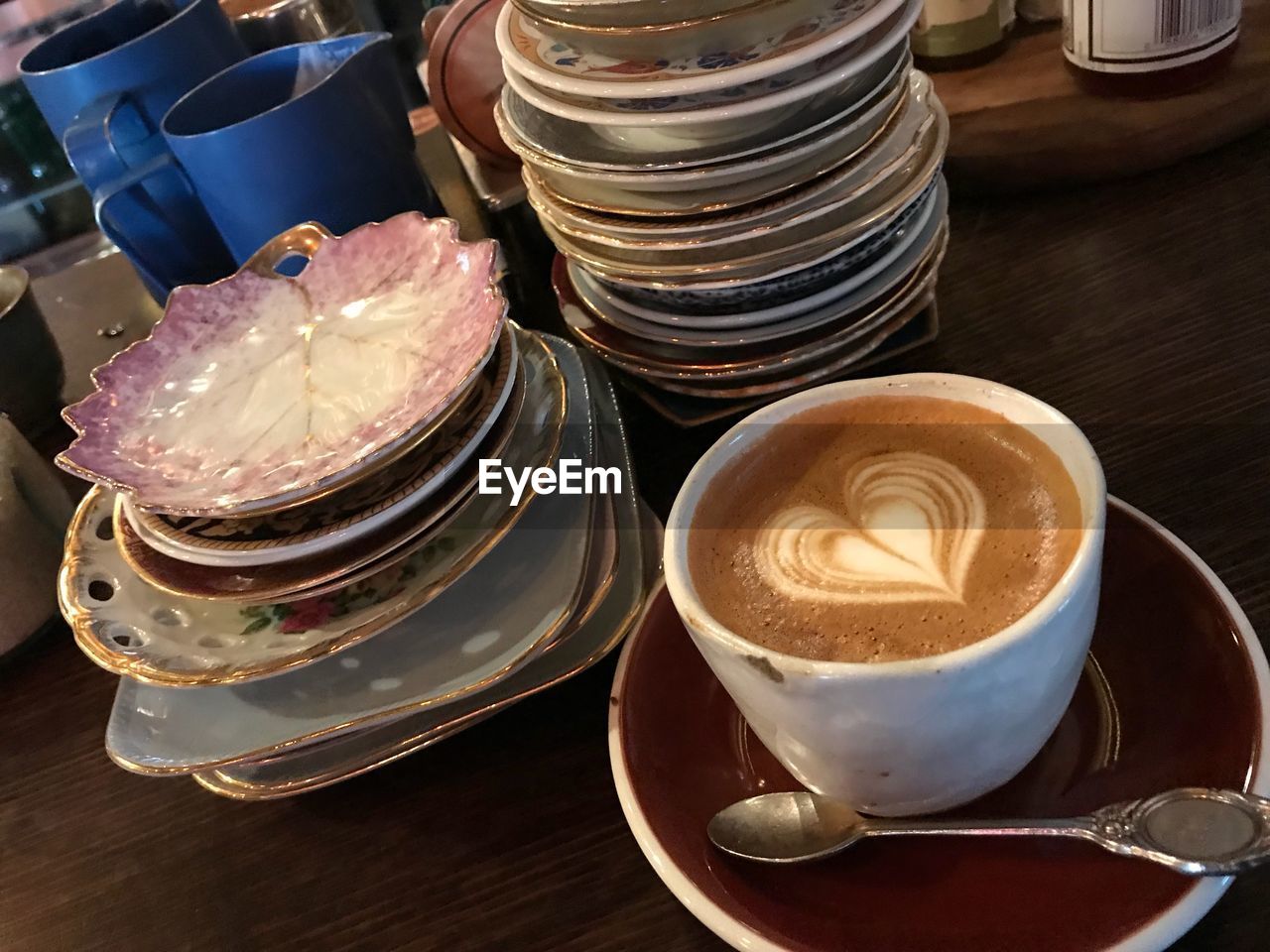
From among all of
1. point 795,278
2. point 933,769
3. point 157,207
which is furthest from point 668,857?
point 157,207

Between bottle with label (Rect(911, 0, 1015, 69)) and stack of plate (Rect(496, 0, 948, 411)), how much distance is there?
0.79 feet

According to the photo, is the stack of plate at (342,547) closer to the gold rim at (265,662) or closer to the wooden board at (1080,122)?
the gold rim at (265,662)

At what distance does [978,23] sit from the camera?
87 cm

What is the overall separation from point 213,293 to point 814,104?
44cm

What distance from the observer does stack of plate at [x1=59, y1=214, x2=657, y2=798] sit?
1.75 ft

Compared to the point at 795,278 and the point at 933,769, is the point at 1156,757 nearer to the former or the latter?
the point at 933,769

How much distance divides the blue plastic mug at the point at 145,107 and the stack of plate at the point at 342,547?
9.0 inches

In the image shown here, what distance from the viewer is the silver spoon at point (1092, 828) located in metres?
0.38

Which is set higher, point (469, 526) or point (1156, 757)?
point (469, 526)

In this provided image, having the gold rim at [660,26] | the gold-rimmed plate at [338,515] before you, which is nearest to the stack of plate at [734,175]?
the gold rim at [660,26]

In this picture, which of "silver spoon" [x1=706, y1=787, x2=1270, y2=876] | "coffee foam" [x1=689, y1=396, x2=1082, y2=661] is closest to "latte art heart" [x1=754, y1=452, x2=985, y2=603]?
"coffee foam" [x1=689, y1=396, x2=1082, y2=661]

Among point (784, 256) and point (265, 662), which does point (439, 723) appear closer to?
point (265, 662)

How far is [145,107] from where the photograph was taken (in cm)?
85

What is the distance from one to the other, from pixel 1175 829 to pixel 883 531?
175 mm
